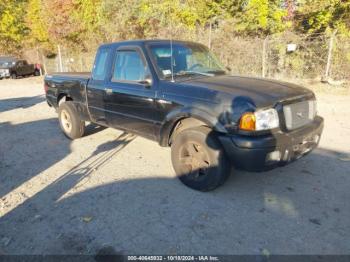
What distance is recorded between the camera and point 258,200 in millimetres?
3771

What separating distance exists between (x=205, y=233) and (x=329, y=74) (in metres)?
10.4

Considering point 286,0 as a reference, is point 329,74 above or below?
below

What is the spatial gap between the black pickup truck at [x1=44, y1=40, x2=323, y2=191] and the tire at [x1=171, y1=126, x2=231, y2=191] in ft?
0.04

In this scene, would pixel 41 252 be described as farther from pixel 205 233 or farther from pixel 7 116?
pixel 7 116

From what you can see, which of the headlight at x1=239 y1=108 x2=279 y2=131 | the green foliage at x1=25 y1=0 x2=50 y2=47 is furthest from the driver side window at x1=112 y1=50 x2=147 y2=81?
the green foliage at x1=25 y1=0 x2=50 y2=47

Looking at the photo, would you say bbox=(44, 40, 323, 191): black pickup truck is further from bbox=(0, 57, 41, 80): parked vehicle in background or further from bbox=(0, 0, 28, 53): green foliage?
bbox=(0, 0, 28, 53): green foliage

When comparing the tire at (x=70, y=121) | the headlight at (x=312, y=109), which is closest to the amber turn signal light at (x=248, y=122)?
the headlight at (x=312, y=109)

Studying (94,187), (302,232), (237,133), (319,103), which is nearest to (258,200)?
(302,232)

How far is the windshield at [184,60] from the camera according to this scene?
4355 mm

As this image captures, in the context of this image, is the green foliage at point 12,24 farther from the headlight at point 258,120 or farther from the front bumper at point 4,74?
the headlight at point 258,120

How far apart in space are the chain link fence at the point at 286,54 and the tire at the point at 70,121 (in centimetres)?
756

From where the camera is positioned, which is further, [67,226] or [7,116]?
[7,116]

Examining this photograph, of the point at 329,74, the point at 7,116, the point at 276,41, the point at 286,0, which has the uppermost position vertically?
the point at 286,0

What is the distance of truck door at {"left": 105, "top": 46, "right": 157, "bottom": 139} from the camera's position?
4375 mm
